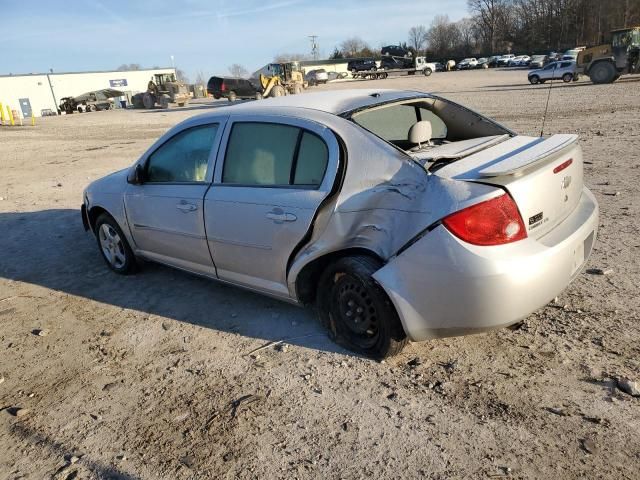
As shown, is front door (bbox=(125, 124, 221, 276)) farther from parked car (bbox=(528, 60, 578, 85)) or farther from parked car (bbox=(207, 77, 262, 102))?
parked car (bbox=(207, 77, 262, 102))

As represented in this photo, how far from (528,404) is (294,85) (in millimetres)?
35810

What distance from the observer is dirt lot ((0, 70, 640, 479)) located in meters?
→ 2.39

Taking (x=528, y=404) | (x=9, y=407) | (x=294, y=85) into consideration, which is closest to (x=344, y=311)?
(x=528, y=404)

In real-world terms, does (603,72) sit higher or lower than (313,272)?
higher

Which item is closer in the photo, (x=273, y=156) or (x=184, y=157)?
(x=273, y=156)

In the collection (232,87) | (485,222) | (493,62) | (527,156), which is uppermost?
(493,62)

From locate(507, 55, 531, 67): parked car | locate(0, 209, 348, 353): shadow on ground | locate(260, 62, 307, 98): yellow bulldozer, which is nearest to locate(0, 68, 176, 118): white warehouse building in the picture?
locate(260, 62, 307, 98): yellow bulldozer

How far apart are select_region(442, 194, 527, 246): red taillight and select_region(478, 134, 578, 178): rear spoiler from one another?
0.15 metres

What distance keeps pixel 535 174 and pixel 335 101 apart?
4.85 feet

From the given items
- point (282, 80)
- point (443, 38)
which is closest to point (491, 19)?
point (443, 38)

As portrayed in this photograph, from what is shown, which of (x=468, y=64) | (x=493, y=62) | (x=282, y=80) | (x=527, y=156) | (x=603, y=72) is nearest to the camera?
(x=527, y=156)

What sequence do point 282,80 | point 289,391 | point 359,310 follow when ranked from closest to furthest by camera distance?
point 289,391, point 359,310, point 282,80

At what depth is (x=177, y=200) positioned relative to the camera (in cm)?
402

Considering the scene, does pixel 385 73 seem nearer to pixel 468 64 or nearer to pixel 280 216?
pixel 468 64
